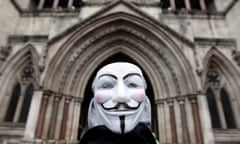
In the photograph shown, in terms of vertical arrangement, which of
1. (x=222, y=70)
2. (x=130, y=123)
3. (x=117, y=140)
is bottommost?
(x=117, y=140)

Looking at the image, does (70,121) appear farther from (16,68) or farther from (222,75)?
(222,75)

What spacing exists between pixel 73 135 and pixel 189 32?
18.5 ft

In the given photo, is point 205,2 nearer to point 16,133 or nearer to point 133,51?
point 133,51

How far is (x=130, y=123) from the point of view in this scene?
111 centimetres

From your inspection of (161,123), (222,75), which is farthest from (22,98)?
(222,75)

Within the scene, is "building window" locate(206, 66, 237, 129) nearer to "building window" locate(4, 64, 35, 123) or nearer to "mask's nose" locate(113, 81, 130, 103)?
"mask's nose" locate(113, 81, 130, 103)

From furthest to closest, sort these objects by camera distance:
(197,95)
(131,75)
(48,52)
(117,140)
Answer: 1. (48,52)
2. (197,95)
3. (131,75)
4. (117,140)

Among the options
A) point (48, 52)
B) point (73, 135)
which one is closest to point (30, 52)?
point (48, 52)

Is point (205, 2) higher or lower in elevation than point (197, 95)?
higher

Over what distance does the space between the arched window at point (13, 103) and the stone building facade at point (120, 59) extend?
3cm

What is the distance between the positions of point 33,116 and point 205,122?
5.24 m

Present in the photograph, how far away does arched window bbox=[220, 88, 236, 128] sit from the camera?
19.5 feet

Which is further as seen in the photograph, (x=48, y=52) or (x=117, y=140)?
(x=48, y=52)

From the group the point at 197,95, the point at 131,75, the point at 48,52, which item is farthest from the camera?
the point at 48,52
